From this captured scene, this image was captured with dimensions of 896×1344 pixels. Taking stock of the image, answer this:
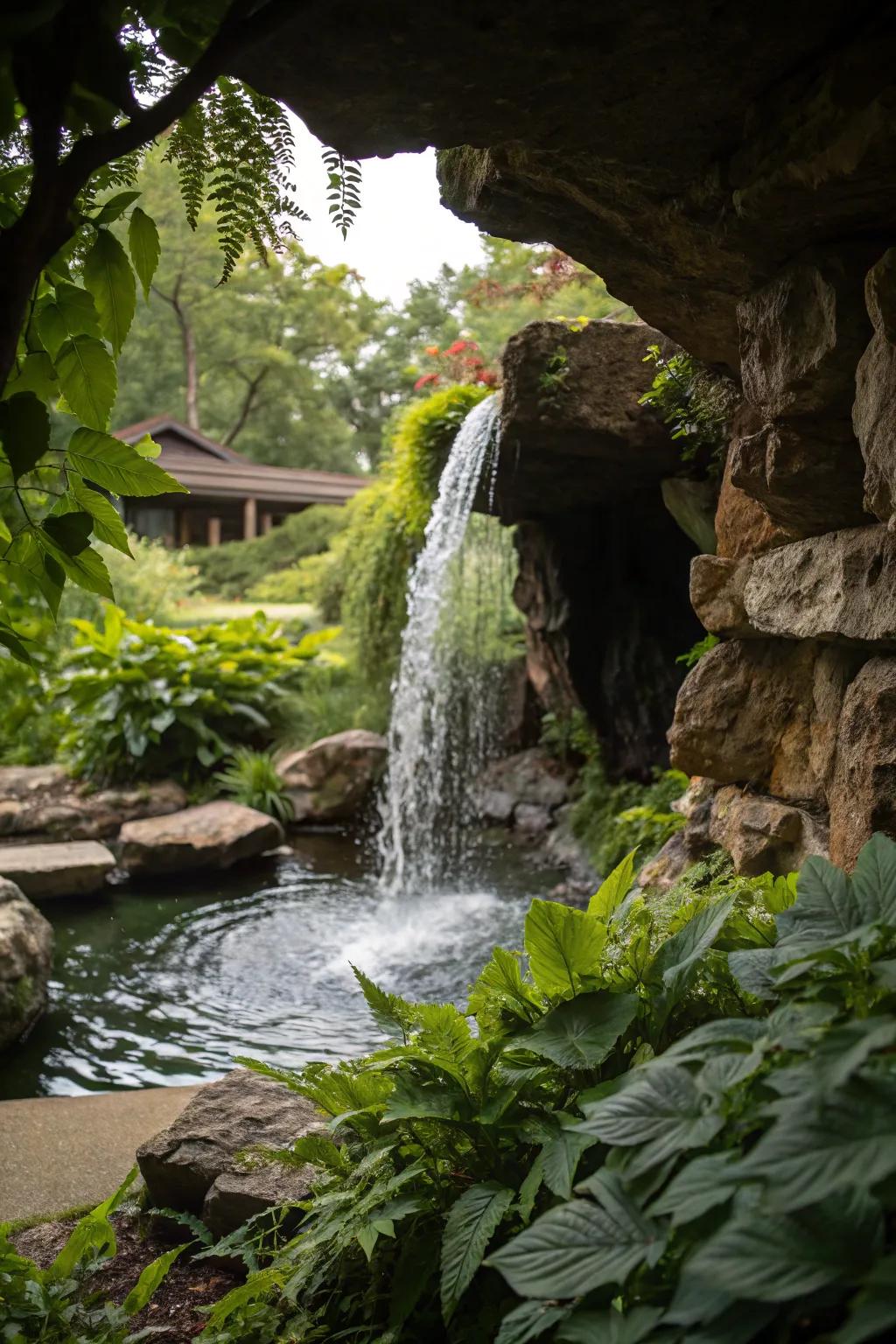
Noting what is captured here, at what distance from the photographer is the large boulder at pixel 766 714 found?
2.80 meters

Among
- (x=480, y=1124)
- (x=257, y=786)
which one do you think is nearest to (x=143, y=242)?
(x=480, y=1124)

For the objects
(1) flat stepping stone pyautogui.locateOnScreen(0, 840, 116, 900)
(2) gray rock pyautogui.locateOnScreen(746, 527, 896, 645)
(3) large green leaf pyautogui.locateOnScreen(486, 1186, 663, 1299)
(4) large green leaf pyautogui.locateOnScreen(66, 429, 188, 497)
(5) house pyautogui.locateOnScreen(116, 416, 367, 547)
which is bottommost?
(1) flat stepping stone pyautogui.locateOnScreen(0, 840, 116, 900)

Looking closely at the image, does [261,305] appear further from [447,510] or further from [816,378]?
[816,378]

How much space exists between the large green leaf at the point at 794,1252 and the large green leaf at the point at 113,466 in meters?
1.36

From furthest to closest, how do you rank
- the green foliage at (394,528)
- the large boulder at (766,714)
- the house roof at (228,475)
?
the house roof at (228,475), the green foliage at (394,528), the large boulder at (766,714)

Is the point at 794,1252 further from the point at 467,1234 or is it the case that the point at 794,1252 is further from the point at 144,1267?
the point at 144,1267

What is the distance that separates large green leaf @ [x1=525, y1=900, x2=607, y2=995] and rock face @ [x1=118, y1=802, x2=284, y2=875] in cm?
560

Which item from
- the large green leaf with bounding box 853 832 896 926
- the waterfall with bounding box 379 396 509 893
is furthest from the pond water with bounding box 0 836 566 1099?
the large green leaf with bounding box 853 832 896 926

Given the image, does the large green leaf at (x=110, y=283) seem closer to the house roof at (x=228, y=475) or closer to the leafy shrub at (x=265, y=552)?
the house roof at (x=228, y=475)

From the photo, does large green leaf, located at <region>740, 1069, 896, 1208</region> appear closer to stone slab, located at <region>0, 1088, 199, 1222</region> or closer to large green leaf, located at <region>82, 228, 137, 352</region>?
large green leaf, located at <region>82, 228, 137, 352</region>

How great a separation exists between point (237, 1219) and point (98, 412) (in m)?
1.80

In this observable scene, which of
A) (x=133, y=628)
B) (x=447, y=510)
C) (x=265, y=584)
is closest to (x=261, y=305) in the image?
(x=265, y=584)

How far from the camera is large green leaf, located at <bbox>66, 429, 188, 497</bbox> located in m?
1.72

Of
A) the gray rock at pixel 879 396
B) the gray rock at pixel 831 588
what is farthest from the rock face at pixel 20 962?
the gray rock at pixel 879 396
